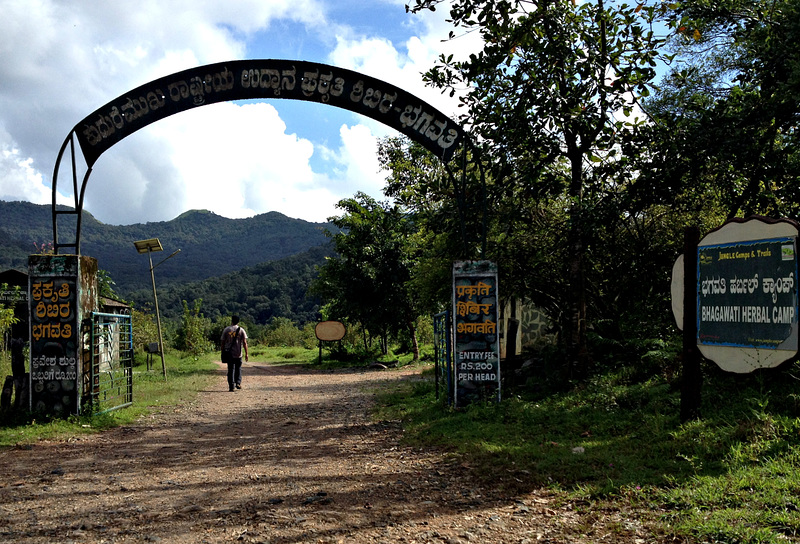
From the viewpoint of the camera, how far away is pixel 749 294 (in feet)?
21.5

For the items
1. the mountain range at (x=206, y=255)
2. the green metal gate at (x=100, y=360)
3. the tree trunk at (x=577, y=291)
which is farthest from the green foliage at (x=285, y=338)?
the tree trunk at (x=577, y=291)

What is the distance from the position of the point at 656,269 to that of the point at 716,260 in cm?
625

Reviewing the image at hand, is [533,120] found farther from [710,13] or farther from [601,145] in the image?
[710,13]

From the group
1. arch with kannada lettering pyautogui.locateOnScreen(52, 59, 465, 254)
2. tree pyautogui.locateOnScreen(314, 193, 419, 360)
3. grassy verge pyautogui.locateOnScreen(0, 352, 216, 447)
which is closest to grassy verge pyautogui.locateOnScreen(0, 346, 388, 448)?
grassy verge pyautogui.locateOnScreen(0, 352, 216, 447)

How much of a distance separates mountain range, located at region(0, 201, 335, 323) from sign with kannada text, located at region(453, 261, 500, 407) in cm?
5001

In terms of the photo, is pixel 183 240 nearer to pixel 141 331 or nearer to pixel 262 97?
pixel 141 331

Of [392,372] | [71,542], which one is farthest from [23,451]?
[392,372]

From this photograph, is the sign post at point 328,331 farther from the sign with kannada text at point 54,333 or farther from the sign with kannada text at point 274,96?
the sign with kannada text at point 54,333

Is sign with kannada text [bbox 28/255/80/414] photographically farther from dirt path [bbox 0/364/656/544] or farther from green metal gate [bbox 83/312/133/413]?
dirt path [bbox 0/364/656/544]

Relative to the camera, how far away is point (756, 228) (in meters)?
6.62

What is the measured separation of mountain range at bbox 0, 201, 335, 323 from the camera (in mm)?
85938

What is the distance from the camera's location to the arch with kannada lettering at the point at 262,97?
10570 millimetres

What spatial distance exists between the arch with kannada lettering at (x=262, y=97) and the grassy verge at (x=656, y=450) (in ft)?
14.3

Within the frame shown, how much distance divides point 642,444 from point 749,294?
6.14 ft
